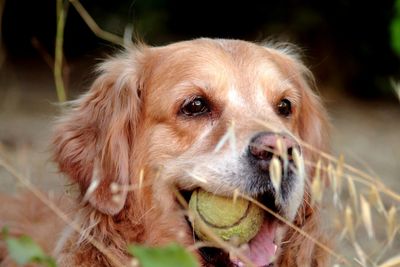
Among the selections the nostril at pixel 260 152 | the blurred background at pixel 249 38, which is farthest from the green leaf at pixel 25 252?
the blurred background at pixel 249 38

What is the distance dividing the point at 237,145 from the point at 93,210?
78 centimetres

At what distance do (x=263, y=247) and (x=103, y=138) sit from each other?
3.07 ft

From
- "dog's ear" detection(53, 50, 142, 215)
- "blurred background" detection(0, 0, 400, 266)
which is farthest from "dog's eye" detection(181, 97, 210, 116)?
"blurred background" detection(0, 0, 400, 266)

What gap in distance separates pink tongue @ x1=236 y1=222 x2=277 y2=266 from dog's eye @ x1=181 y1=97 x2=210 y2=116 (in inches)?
24.3

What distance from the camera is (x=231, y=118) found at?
390 cm

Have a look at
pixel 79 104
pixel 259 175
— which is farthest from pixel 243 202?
pixel 79 104

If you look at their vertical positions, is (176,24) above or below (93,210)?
below

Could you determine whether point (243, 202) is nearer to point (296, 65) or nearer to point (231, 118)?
point (231, 118)

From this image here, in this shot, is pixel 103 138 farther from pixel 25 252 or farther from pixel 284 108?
pixel 25 252

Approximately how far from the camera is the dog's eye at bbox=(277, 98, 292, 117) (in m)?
4.19

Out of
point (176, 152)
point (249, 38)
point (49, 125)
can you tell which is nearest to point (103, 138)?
point (176, 152)

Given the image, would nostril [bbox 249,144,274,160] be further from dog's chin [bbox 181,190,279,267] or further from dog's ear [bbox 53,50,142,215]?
dog's ear [bbox 53,50,142,215]

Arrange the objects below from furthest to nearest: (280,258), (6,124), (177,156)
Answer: (6,124)
(280,258)
(177,156)

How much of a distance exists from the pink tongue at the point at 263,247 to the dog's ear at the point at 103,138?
63 centimetres
